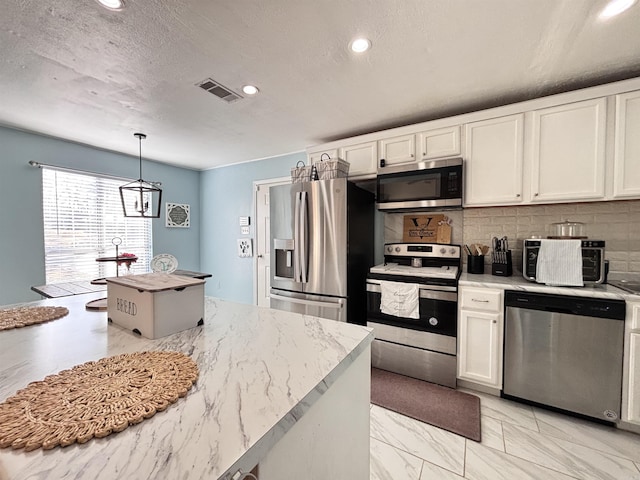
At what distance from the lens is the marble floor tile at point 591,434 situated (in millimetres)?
1659

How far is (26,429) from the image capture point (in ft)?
1.63

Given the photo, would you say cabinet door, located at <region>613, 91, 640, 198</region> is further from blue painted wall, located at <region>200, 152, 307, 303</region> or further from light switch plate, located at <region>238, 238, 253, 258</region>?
light switch plate, located at <region>238, 238, 253, 258</region>

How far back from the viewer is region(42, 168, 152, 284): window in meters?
3.22

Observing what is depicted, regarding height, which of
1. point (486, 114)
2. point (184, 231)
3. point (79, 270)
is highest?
point (486, 114)

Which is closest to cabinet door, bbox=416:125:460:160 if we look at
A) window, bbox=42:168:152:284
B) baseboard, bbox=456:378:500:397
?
baseboard, bbox=456:378:500:397

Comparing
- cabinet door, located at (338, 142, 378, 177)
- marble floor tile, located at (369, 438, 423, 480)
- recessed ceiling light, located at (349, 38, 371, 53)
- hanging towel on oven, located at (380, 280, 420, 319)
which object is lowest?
marble floor tile, located at (369, 438, 423, 480)

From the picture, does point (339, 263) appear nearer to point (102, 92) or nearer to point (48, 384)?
point (48, 384)

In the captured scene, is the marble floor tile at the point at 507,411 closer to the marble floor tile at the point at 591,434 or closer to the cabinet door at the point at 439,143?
the marble floor tile at the point at 591,434

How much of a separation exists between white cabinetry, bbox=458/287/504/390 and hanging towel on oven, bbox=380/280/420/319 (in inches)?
13.7

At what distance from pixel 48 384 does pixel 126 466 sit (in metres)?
0.42

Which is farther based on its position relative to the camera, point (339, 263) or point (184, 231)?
point (184, 231)

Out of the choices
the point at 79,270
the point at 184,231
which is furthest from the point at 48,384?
the point at 184,231

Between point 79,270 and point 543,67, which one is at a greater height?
point 543,67

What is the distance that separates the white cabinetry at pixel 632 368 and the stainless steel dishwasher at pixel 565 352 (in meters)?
0.03
